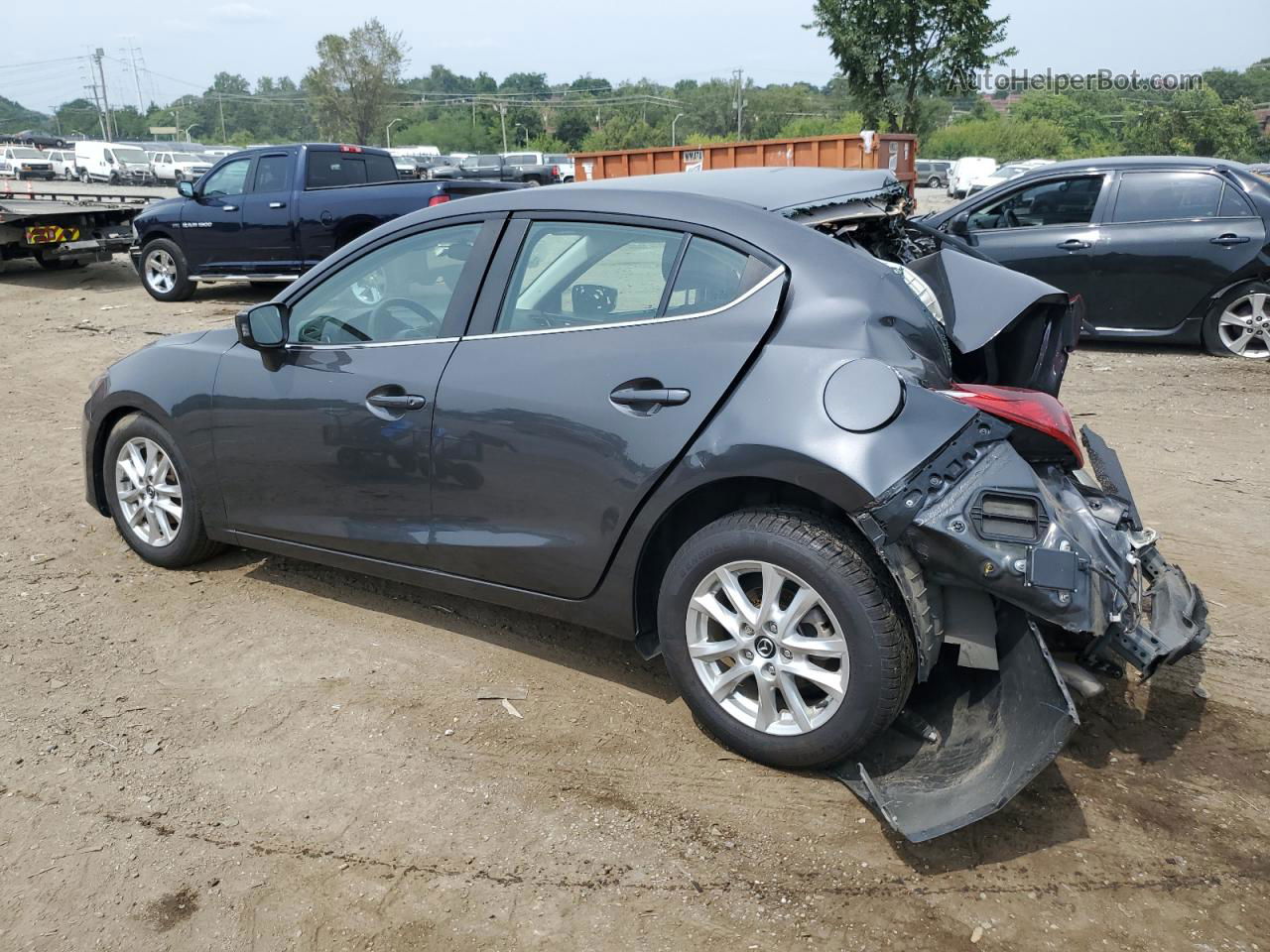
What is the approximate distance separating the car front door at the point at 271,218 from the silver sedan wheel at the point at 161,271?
1226 millimetres

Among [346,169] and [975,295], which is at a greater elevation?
[346,169]

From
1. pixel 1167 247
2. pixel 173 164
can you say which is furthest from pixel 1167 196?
pixel 173 164

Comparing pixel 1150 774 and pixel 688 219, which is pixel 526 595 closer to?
pixel 688 219

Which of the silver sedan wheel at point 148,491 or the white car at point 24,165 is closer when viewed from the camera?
the silver sedan wheel at point 148,491

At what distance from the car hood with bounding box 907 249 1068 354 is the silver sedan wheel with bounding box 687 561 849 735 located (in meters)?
1.05

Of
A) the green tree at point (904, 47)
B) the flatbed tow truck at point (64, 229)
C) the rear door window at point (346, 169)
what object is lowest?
the flatbed tow truck at point (64, 229)

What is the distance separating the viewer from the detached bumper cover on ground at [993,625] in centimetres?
275

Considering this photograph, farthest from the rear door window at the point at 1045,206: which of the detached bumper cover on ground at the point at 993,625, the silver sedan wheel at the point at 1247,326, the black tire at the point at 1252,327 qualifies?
the detached bumper cover on ground at the point at 993,625

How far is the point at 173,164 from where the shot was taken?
45719 mm

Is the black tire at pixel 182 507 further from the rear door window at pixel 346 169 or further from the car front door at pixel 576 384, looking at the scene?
the rear door window at pixel 346 169

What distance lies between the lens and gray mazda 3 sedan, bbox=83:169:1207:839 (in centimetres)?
288

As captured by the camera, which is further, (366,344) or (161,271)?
(161,271)

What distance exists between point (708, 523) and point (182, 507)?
8.45 ft

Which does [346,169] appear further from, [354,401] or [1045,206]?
[354,401]
